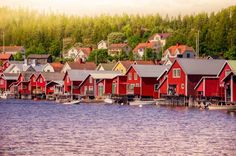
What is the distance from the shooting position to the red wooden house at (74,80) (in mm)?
109938

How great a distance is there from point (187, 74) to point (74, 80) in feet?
99.0

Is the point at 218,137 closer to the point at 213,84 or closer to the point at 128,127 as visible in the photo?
the point at 128,127

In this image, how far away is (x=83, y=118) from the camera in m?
61.2

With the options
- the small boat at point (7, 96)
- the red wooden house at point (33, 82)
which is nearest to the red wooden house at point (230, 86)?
the red wooden house at point (33, 82)

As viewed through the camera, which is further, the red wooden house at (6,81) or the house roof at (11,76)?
the house roof at (11,76)

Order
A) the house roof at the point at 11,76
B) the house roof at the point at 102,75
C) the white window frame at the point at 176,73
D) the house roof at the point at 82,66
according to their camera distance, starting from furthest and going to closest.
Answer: the house roof at the point at 11,76, the house roof at the point at 82,66, the house roof at the point at 102,75, the white window frame at the point at 176,73

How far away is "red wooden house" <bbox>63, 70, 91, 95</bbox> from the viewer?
109938mm

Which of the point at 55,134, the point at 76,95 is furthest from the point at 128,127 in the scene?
the point at 76,95

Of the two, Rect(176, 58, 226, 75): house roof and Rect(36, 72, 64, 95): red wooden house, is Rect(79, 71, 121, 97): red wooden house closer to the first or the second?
Rect(36, 72, 64, 95): red wooden house

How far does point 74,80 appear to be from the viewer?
11038 centimetres

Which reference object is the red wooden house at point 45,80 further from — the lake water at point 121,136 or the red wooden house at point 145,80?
the lake water at point 121,136

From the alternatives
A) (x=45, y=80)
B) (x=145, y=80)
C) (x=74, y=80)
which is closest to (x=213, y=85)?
(x=145, y=80)

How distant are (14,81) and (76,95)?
1500 inches

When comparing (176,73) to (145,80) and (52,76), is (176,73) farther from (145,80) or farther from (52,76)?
(52,76)
